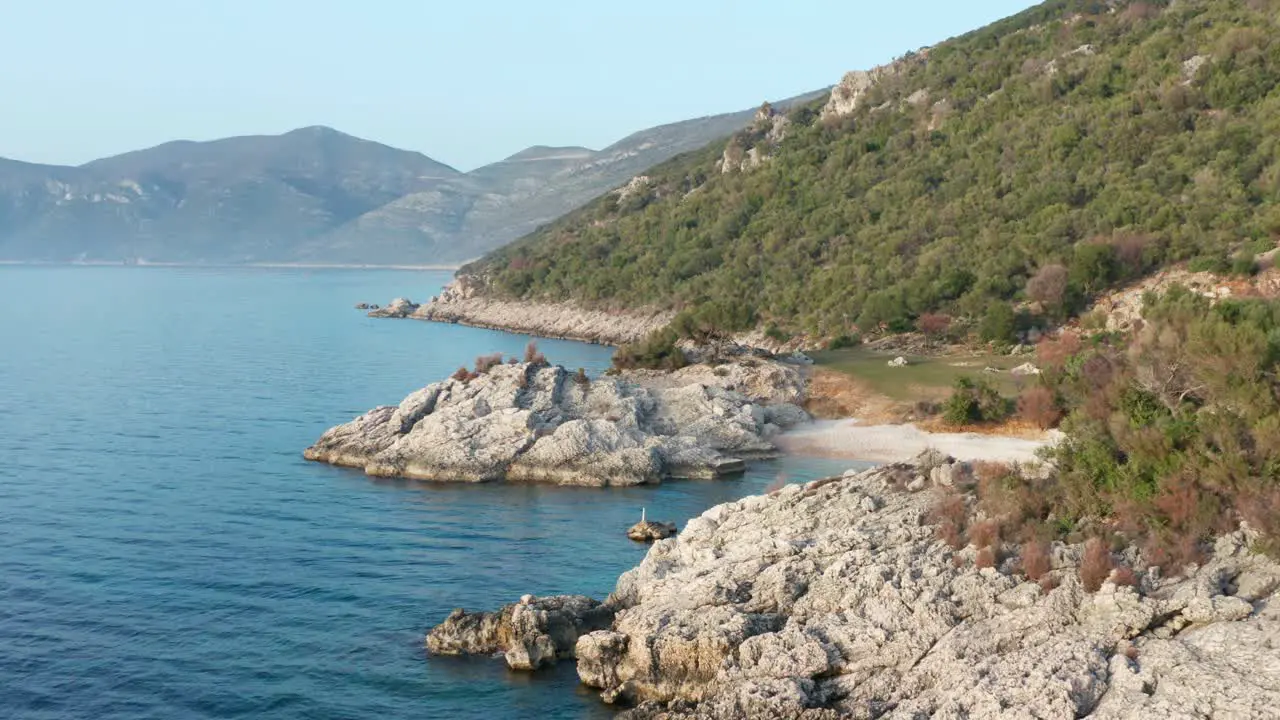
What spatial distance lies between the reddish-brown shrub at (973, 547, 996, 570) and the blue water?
26.2 ft

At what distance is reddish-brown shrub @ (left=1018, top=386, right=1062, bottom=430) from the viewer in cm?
4784

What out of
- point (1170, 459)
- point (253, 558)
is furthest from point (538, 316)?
point (1170, 459)

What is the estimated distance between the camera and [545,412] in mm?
49094

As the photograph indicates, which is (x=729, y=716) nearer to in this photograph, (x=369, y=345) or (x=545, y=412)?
(x=545, y=412)

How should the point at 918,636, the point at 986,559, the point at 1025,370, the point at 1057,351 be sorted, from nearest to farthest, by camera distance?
the point at 918,636, the point at 986,559, the point at 1057,351, the point at 1025,370

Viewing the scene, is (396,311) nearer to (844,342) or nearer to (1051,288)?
(844,342)

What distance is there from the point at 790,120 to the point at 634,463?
3433 inches

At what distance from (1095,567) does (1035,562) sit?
3.74 ft

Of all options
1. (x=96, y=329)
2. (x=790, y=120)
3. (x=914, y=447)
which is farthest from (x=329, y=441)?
(x=790, y=120)

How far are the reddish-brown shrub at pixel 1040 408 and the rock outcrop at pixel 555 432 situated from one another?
32.6ft

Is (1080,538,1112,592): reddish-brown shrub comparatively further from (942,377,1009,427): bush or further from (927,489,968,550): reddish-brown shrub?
(942,377,1009,427): bush

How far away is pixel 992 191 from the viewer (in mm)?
88188

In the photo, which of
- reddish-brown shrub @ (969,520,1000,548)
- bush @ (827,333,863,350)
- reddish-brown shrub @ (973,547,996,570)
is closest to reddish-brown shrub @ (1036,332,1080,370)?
bush @ (827,333,863,350)

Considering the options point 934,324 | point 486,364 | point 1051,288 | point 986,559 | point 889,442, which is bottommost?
point 889,442
